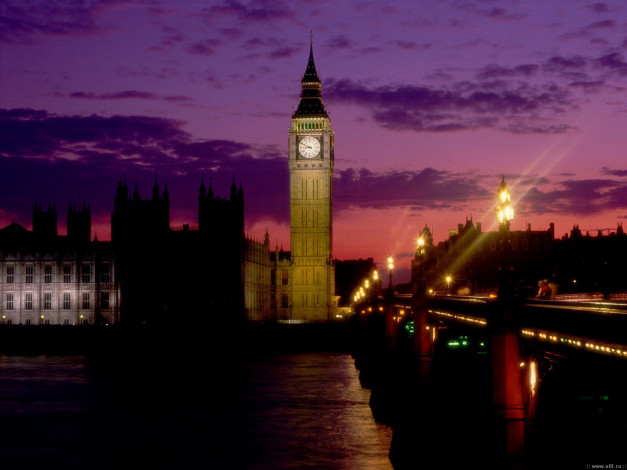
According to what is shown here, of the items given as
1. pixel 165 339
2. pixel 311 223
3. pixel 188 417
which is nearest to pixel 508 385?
pixel 188 417

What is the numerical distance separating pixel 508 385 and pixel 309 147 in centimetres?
11328

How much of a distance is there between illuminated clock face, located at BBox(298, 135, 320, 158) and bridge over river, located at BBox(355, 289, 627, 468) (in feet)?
250

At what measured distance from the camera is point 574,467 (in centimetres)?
2248

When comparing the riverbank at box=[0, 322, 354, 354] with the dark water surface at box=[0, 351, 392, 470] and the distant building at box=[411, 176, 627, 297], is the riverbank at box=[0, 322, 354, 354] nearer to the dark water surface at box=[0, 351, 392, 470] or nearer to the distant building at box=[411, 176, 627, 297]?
the dark water surface at box=[0, 351, 392, 470]

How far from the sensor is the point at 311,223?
12219cm

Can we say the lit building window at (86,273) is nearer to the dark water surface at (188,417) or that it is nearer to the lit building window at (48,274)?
the lit building window at (48,274)

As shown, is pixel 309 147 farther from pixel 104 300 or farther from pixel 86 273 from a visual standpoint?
pixel 104 300

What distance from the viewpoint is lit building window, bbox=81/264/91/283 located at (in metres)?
94.9

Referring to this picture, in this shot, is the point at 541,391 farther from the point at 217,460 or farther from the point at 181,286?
the point at 181,286

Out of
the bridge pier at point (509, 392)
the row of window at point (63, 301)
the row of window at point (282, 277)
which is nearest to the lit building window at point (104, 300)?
the row of window at point (63, 301)

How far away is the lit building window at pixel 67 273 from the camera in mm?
94875

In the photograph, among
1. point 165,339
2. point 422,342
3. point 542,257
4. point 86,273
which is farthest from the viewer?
point 542,257

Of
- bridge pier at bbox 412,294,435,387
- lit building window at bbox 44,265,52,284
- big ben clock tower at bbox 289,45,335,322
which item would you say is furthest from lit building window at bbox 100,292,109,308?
bridge pier at bbox 412,294,435,387

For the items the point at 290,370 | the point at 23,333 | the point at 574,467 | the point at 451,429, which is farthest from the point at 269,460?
the point at 23,333
